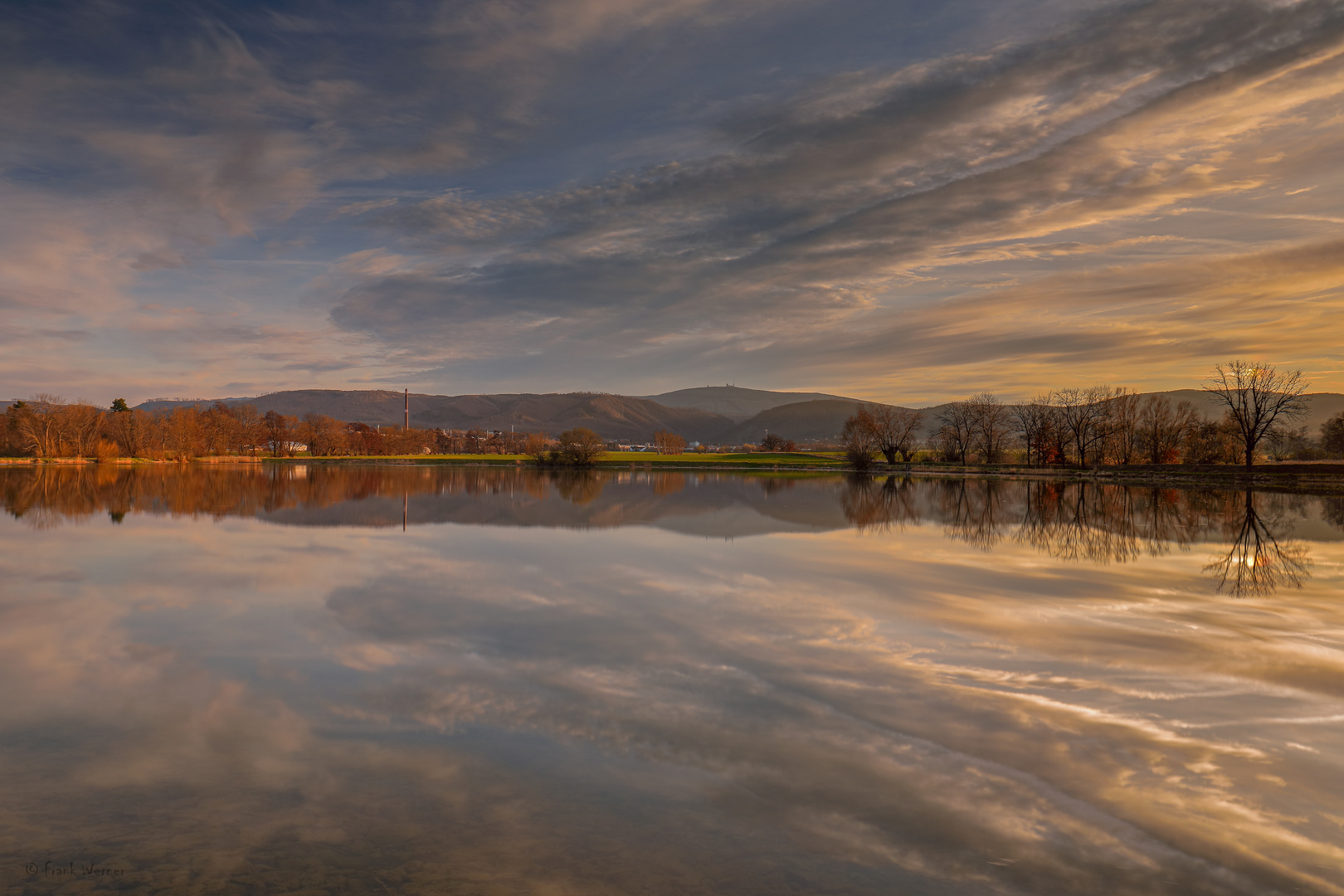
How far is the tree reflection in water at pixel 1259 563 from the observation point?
14820 mm

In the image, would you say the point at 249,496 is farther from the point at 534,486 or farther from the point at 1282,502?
the point at 1282,502

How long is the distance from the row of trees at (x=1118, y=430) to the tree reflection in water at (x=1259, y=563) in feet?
151

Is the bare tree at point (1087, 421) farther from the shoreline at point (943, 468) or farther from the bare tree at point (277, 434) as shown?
the bare tree at point (277, 434)

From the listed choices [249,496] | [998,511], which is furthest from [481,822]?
[249,496]

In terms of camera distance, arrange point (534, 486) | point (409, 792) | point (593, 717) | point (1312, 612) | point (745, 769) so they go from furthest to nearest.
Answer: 1. point (534, 486)
2. point (1312, 612)
3. point (593, 717)
4. point (745, 769)
5. point (409, 792)

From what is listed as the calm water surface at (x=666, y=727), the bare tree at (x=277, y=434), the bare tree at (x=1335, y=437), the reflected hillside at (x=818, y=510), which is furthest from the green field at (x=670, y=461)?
the calm water surface at (x=666, y=727)

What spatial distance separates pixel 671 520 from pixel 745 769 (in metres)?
21.9

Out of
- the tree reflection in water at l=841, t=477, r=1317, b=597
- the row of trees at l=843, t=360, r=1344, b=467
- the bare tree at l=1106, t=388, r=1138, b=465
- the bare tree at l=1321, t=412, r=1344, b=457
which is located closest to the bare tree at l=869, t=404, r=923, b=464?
the row of trees at l=843, t=360, r=1344, b=467

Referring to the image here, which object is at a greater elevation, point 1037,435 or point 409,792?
point 1037,435

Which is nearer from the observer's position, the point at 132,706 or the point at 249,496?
the point at 132,706

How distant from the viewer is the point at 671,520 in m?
27.9

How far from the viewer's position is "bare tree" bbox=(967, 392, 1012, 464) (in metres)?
87.6

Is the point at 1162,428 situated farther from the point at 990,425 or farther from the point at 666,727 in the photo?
the point at 666,727

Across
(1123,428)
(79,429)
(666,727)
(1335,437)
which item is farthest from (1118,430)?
(79,429)
